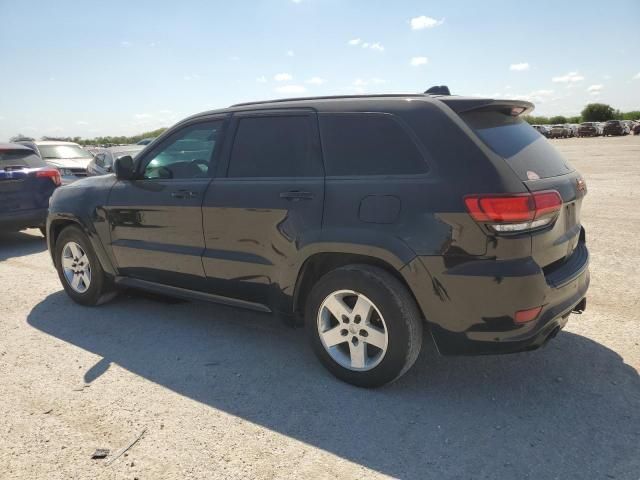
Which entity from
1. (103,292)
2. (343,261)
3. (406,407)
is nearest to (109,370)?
(103,292)

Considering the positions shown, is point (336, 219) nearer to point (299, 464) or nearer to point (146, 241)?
point (299, 464)

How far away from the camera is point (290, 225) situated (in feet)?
11.3

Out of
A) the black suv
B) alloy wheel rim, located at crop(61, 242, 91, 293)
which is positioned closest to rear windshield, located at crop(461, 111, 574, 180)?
the black suv

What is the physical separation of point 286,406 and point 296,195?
1.34 meters

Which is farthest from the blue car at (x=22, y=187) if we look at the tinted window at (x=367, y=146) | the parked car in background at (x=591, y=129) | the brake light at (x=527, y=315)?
the parked car in background at (x=591, y=129)

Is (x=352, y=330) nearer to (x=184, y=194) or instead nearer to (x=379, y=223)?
(x=379, y=223)

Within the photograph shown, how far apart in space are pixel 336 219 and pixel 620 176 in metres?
13.7

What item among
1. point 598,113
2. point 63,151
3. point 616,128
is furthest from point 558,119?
point 63,151

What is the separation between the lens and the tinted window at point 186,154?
4.10m

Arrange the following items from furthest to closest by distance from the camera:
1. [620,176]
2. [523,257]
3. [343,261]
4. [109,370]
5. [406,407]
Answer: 1. [620,176]
2. [109,370]
3. [343,261]
4. [406,407]
5. [523,257]

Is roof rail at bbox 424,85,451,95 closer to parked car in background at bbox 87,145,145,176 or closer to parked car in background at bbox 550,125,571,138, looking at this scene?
parked car in background at bbox 87,145,145,176

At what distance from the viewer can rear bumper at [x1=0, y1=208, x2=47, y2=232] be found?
7.69 metres

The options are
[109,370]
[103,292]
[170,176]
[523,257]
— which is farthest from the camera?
[103,292]

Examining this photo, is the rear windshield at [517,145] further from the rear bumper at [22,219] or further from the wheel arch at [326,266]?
the rear bumper at [22,219]
